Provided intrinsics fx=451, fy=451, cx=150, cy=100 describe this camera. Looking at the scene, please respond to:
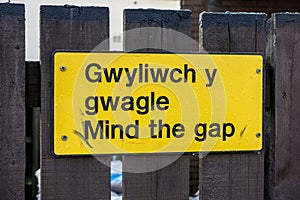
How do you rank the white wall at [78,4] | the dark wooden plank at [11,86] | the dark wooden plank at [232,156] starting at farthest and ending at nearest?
the white wall at [78,4] < the dark wooden plank at [232,156] < the dark wooden plank at [11,86]

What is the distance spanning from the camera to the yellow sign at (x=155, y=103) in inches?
70.8

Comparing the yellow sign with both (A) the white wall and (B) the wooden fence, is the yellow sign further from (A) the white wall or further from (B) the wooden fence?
(A) the white wall

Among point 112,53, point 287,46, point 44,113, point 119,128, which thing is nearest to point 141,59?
point 112,53

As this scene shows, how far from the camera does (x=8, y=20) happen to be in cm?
178

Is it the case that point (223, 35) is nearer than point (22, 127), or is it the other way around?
point (22, 127)

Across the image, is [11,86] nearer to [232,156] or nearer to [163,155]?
[163,155]

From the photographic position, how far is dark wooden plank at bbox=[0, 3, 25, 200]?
1784 mm

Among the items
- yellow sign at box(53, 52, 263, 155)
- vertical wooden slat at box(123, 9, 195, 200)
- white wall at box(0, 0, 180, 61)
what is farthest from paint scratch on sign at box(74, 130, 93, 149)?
white wall at box(0, 0, 180, 61)

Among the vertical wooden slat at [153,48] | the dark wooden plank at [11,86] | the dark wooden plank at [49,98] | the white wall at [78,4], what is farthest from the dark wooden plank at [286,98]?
the white wall at [78,4]

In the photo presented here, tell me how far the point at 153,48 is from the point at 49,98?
1.54 feet

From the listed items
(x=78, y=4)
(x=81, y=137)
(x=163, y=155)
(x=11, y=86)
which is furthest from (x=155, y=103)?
(x=78, y=4)

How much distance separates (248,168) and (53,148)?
84 cm

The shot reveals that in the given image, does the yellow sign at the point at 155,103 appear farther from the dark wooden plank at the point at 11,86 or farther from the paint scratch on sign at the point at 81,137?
the dark wooden plank at the point at 11,86

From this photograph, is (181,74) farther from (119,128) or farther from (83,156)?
A: (83,156)
